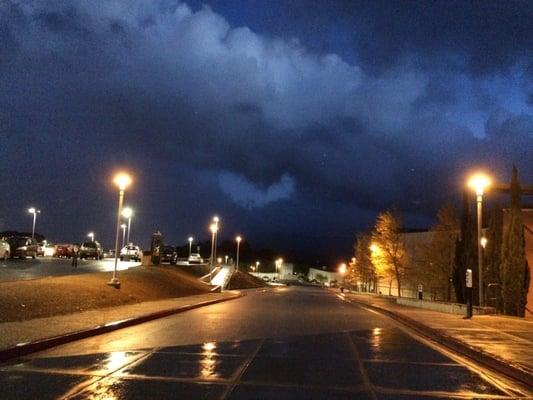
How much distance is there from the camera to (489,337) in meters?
16.6

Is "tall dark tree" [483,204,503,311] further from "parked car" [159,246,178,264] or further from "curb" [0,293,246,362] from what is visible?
"parked car" [159,246,178,264]

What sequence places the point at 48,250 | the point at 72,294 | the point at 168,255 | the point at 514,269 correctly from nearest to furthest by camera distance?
the point at 72,294 → the point at 514,269 → the point at 168,255 → the point at 48,250

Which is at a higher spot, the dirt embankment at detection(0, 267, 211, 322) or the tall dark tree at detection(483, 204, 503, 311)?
the tall dark tree at detection(483, 204, 503, 311)

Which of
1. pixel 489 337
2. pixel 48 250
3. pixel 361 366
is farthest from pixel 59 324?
pixel 48 250

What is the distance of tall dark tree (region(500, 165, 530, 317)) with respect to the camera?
92.9 ft

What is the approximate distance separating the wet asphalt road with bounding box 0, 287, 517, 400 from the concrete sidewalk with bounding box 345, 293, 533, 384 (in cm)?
69

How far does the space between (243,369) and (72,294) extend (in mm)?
12123

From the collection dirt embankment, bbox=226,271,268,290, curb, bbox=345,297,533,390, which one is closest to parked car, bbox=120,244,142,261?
dirt embankment, bbox=226,271,268,290

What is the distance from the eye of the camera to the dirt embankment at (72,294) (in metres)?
17.3

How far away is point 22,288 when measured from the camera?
1950cm

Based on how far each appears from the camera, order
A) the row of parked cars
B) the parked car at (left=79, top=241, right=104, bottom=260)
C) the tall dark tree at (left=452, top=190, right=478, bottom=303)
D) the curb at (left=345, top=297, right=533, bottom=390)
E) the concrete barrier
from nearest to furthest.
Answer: the curb at (left=345, top=297, right=533, bottom=390) → the concrete barrier → the tall dark tree at (left=452, top=190, right=478, bottom=303) → the row of parked cars → the parked car at (left=79, top=241, right=104, bottom=260)

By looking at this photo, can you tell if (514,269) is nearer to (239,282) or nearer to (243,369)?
(243,369)

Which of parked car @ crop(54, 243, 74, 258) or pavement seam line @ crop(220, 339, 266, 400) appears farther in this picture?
parked car @ crop(54, 243, 74, 258)

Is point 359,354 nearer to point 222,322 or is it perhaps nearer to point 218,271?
point 222,322
